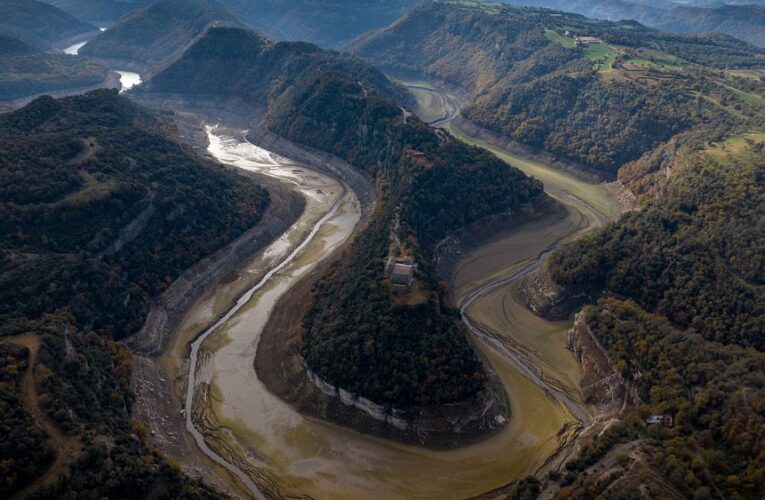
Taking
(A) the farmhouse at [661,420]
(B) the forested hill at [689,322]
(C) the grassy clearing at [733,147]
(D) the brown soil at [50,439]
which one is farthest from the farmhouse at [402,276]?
(C) the grassy clearing at [733,147]

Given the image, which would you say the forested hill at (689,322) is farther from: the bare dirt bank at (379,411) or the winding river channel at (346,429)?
the bare dirt bank at (379,411)

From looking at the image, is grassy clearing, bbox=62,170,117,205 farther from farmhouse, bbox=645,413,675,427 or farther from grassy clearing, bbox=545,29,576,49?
grassy clearing, bbox=545,29,576,49

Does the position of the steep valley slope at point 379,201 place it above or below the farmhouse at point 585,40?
below

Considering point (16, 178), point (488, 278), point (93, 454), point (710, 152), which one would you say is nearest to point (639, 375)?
point (488, 278)

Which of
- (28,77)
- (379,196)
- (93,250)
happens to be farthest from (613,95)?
(28,77)

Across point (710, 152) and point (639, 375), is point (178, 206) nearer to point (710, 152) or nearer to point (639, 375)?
point (639, 375)

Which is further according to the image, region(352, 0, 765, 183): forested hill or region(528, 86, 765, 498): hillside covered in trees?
region(352, 0, 765, 183): forested hill

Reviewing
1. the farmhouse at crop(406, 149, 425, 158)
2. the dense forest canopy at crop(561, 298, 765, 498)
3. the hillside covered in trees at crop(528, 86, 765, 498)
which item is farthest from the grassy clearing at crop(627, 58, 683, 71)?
the dense forest canopy at crop(561, 298, 765, 498)

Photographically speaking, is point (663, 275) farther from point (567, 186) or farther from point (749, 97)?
point (749, 97)
